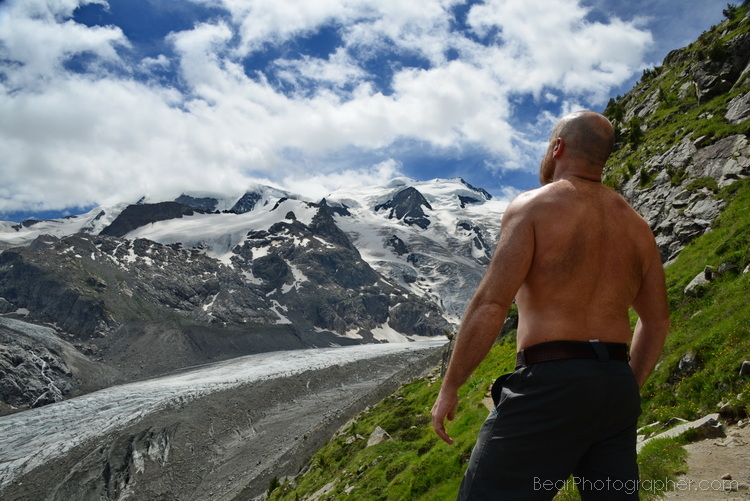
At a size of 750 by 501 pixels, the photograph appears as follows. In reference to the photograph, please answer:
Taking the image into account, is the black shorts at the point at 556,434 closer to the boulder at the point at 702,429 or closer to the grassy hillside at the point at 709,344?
the boulder at the point at 702,429

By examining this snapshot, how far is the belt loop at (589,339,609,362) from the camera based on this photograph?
2.97m

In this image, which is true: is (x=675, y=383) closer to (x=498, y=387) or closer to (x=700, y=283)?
(x=700, y=283)

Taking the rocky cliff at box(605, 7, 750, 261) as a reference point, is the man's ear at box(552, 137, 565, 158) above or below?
below

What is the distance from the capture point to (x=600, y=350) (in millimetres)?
2980

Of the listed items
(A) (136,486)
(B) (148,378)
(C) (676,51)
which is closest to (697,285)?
(C) (676,51)

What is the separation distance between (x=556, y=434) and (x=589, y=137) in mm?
2211

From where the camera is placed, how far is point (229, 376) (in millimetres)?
124312

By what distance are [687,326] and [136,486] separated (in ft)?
200

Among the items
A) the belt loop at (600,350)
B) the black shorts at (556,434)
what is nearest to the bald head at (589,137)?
the belt loop at (600,350)

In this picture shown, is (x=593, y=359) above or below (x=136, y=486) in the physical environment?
above

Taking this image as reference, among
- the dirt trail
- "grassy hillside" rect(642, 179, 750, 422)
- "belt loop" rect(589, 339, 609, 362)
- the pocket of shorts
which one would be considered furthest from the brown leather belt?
"grassy hillside" rect(642, 179, 750, 422)

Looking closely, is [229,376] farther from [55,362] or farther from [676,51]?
[676,51]

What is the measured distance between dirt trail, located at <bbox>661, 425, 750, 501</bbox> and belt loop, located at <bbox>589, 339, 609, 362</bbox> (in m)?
4.07

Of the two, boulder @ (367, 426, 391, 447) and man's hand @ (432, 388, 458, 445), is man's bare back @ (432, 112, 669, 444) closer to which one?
man's hand @ (432, 388, 458, 445)
